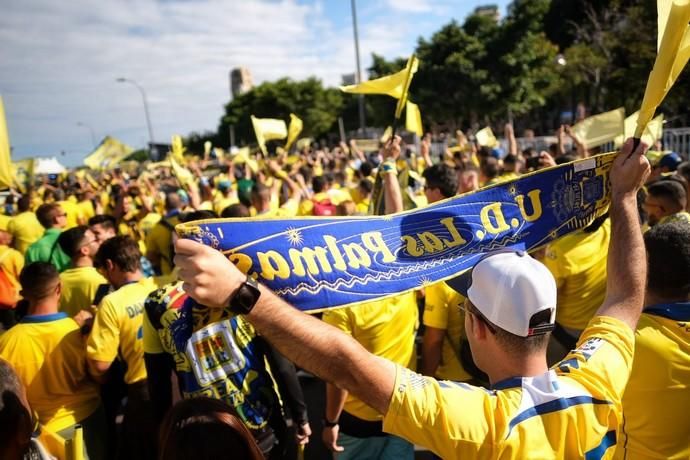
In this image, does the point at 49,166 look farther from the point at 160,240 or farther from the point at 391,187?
the point at 391,187

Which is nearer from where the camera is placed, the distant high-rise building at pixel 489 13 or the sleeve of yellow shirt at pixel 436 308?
the sleeve of yellow shirt at pixel 436 308

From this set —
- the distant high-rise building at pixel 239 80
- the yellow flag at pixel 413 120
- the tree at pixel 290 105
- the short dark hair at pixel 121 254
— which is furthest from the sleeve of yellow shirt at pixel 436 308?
the distant high-rise building at pixel 239 80

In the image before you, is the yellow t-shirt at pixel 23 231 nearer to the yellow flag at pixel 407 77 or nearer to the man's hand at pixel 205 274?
the yellow flag at pixel 407 77

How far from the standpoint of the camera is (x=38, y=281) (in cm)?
291

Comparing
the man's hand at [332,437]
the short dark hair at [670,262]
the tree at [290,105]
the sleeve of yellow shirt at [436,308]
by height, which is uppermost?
the tree at [290,105]

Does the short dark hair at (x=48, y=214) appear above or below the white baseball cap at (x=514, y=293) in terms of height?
above

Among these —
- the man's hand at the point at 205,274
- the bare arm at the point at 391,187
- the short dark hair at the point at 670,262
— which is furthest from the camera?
the bare arm at the point at 391,187

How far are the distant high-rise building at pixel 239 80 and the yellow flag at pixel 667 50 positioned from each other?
3987 inches

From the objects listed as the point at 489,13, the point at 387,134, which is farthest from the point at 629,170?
the point at 489,13

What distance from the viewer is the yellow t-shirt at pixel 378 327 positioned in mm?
2727

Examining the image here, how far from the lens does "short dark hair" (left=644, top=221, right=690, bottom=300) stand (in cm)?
217

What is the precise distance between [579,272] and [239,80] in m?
103

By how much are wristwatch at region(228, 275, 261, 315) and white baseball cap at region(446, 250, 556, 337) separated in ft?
2.42

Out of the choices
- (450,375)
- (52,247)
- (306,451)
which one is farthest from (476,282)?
(52,247)
